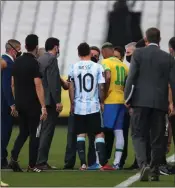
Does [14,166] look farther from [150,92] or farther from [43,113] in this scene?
[150,92]

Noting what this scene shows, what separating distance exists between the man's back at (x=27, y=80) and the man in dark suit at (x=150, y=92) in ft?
6.01

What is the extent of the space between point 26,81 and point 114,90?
151 cm

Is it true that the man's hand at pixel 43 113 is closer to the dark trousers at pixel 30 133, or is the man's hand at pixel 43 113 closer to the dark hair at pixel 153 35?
the dark trousers at pixel 30 133

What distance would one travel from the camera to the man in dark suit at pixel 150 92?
14102 mm

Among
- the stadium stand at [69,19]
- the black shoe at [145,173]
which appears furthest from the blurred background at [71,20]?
the black shoe at [145,173]

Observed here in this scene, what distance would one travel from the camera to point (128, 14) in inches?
1364

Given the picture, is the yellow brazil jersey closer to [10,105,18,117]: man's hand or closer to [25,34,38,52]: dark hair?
[25,34,38,52]: dark hair

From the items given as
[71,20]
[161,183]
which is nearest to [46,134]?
[161,183]

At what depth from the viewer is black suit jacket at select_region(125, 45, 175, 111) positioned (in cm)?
1409

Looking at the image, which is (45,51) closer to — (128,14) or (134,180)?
(134,180)

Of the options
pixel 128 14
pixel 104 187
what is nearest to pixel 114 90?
pixel 104 187

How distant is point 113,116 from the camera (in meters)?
16.5

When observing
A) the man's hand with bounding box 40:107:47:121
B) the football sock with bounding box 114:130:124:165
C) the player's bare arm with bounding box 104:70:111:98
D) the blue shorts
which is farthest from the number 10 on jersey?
the football sock with bounding box 114:130:124:165

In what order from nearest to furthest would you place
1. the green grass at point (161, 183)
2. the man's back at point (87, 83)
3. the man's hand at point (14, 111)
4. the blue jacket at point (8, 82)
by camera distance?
the green grass at point (161, 183), the man's hand at point (14, 111), the man's back at point (87, 83), the blue jacket at point (8, 82)
